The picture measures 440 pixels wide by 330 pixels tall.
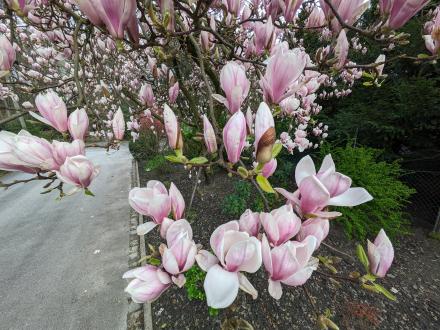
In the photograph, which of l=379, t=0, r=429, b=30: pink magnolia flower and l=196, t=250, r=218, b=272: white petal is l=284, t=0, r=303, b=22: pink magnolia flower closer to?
l=379, t=0, r=429, b=30: pink magnolia flower

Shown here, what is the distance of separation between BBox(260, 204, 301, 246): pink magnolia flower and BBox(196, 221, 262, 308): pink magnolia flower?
68 mm

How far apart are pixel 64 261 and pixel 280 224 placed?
3.95m

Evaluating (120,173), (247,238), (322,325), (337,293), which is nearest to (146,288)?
(247,238)

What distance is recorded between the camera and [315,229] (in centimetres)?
59

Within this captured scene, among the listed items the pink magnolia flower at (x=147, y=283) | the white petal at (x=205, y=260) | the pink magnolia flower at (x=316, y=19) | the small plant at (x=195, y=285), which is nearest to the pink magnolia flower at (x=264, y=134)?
the white petal at (x=205, y=260)

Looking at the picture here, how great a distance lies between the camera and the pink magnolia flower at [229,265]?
48cm

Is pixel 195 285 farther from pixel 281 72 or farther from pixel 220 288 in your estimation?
pixel 281 72

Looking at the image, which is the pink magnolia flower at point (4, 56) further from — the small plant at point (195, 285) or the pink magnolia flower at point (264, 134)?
the small plant at point (195, 285)

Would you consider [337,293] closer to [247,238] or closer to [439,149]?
[247,238]

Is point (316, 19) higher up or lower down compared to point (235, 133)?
higher up

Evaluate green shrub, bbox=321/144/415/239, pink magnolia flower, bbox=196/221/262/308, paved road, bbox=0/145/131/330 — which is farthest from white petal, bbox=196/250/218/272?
green shrub, bbox=321/144/415/239

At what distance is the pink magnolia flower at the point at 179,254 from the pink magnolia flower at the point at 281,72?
0.46 m

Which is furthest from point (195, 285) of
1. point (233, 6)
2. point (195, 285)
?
point (233, 6)

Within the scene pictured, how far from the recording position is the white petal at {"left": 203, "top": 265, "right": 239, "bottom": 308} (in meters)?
0.48
